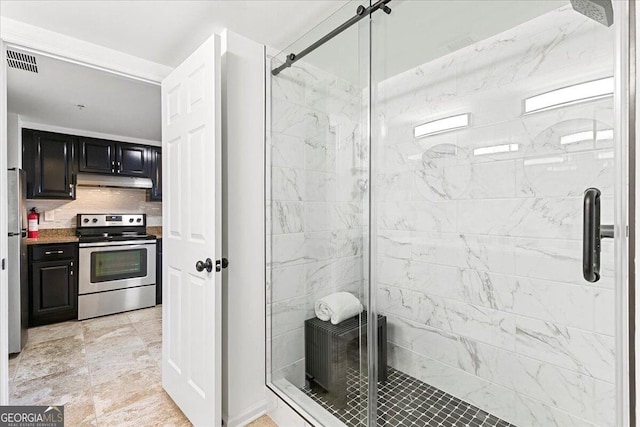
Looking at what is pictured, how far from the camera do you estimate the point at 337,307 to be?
171 cm

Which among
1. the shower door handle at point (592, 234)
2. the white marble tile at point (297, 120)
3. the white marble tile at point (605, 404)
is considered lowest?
the white marble tile at point (605, 404)

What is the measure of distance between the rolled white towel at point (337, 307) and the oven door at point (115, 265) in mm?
3113

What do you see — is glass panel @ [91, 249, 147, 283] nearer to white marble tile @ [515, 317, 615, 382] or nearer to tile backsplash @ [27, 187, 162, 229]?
tile backsplash @ [27, 187, 162, 229]

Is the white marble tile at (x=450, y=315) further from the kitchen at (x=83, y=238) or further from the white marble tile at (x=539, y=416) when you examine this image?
the kitchen at (x=83, y=238)

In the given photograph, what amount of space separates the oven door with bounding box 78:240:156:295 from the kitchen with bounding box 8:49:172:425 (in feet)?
0.04

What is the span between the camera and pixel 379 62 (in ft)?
5.32

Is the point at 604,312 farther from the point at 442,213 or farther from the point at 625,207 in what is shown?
the point at 625,207

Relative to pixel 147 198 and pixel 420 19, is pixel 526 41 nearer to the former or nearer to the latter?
pixel 420 19

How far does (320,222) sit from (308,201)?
0.15 metres

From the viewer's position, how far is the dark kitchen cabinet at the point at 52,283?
3330 mm

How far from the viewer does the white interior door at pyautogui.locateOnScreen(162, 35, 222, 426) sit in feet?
5.15

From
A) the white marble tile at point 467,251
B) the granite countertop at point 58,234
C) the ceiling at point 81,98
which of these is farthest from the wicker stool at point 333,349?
the granite countertop at point 58,234

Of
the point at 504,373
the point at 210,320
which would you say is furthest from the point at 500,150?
the point at 210,320

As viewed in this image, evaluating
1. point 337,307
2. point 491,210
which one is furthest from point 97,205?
point 491,210
